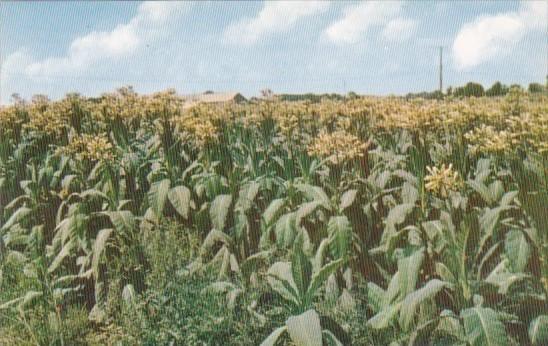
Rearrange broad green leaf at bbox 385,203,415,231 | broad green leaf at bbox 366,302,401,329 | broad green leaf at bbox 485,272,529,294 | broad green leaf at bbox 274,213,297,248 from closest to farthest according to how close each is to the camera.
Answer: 1. broad green leaf at bbox 366,302,401,329
2. broad green leaf at bbox 485,272,529,294
3. broad green leaf at bbox 385,203,415,231
4. broad green leaf at bbox 274,213,297,248

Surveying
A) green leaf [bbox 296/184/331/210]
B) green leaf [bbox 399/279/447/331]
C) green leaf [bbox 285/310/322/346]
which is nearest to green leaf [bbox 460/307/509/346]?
green leaf [bbox 399/279/447/331]

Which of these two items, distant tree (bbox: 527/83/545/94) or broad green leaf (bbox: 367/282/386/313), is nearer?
broad green leaf (bbox: 367/282/386/313)

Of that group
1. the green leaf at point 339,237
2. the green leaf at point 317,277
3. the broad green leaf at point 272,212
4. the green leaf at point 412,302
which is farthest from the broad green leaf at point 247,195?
the green leaf at point 412,302

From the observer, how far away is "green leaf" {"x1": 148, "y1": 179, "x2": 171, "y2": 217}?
4.14 m

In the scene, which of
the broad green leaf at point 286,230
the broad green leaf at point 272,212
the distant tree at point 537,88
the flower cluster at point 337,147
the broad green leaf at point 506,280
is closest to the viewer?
the broad green leaf at point 506,280

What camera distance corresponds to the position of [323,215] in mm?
4039

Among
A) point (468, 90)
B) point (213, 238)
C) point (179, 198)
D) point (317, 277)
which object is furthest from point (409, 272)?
point (468, 90)

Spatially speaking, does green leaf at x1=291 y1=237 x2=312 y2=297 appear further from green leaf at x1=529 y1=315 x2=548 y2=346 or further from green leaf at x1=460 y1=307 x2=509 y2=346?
green leaf at x1=529 y1=315 x2=548 y2=346

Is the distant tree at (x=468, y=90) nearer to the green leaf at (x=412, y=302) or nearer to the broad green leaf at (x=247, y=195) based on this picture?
the broad green leaf at (x=247, y=195)

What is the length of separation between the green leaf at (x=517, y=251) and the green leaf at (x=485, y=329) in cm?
43

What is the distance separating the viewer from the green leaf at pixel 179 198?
4.18 metres

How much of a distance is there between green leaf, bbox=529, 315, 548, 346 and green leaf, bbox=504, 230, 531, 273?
0.94 feet

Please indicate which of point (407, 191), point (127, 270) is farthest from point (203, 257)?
point (407, 191)

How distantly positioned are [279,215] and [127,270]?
1171 mm
